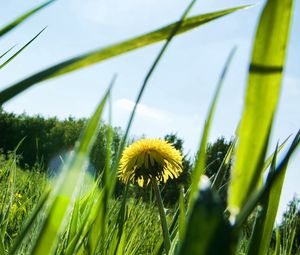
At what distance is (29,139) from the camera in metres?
22.1

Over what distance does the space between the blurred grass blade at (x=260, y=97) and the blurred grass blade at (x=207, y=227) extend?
3cm

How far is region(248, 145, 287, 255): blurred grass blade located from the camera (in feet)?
0.86

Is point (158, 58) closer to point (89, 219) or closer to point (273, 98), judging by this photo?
point (273, 98)

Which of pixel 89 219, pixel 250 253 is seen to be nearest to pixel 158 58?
pixel 250 253

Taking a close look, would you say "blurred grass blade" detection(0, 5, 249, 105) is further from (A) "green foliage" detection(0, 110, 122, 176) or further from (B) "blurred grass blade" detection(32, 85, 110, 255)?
(A) "green foliage" detection(0, 110, 122, 176)

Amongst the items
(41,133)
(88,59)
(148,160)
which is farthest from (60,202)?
(41,133)

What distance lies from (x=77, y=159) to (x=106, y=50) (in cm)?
6

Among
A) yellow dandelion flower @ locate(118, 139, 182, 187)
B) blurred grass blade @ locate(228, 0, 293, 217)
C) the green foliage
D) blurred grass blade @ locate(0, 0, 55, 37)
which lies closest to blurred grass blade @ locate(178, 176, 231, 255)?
blurred grass blade @ locate(228, 0, 293, 217)

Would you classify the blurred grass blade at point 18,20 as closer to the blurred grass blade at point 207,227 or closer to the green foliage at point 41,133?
the blurred grass blade at point 207,227

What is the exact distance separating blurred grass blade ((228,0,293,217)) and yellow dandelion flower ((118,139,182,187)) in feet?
3.78

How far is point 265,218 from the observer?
0.29 m

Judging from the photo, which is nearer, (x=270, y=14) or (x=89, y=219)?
(x=270, y=14)

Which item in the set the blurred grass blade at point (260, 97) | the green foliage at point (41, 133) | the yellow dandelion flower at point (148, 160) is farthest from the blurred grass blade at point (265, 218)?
the green foliage at point (41, 133)

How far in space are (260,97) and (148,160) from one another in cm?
124
